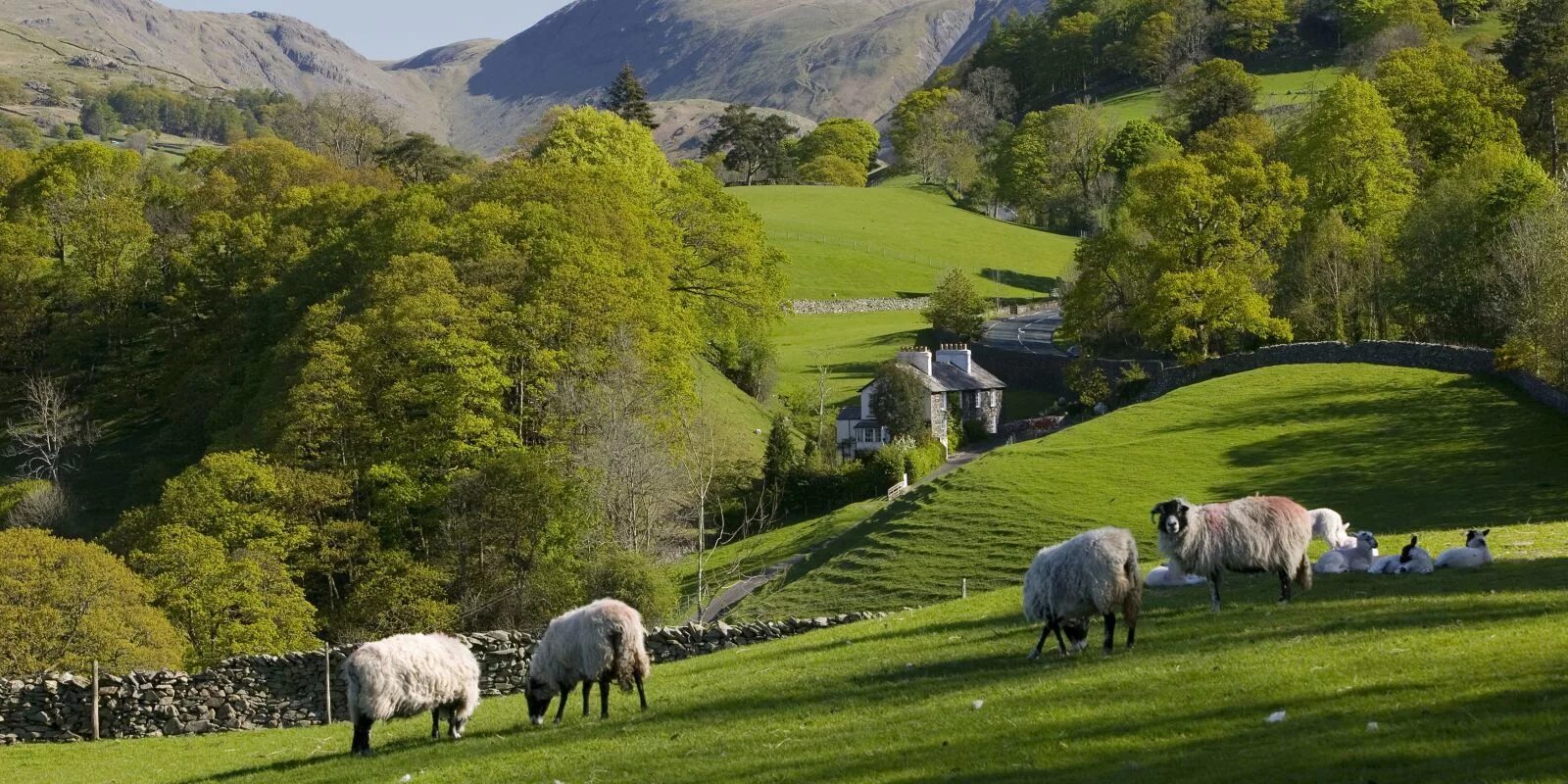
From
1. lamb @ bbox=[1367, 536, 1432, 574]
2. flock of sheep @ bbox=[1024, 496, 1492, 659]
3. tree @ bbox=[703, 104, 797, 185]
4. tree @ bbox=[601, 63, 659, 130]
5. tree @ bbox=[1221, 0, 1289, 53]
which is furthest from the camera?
tree @ bbox=[703, 104, 797, 185]

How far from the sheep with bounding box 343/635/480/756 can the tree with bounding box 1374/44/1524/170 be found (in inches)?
3047

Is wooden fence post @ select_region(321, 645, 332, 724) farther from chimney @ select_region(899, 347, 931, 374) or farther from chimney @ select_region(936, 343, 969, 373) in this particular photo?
chimney @ select_region(936, 343, 969, 373)

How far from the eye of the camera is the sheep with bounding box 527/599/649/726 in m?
18.8

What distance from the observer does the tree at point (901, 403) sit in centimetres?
7744

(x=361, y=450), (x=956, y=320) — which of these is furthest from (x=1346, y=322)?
(x=361, y=450)

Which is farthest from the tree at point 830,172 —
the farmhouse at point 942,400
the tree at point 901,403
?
the tree at point 901,403

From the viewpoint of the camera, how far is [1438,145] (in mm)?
86438

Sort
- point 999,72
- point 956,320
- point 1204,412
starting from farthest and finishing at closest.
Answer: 1. point 999,72
2. point 956,320
3. point 1204,412

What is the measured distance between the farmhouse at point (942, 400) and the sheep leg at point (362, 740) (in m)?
56.9

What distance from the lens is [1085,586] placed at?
58.4 feet

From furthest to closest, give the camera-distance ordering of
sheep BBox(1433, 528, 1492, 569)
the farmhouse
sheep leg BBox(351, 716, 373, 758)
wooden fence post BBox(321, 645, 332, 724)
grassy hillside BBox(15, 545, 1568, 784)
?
the farmhouse
wooden fence post BBox(321, 645, 332, 724)
sheep BBox(1433, 528, 1492, 569)
sheep leg BBox(351, 716, 373, 758)
grassy hillside BBox(15, 545, 1568, 784)

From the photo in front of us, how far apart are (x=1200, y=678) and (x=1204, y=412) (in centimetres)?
4359

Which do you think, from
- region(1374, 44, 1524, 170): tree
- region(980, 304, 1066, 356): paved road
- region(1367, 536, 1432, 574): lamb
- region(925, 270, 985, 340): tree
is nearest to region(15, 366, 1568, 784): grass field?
region(1367, 536, 1432, 574): lamb

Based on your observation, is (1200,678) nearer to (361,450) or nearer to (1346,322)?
(361,450)
